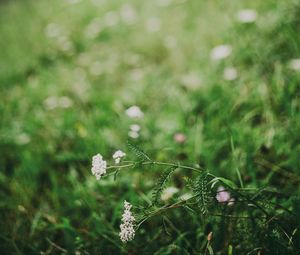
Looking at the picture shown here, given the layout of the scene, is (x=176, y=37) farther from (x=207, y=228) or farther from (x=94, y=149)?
(x=207, y=228)

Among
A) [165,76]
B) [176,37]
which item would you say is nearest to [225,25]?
[176,37]

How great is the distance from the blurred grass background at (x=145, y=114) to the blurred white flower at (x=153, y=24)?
0.08 ft

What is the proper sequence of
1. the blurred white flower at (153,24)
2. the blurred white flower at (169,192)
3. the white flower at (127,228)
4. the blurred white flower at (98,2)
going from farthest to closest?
the blurred white flower at (98,2), the blurred white flower at (153,24), the blurred white flower at (169,192), the white flower at (127,228)

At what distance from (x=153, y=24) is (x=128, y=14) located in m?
0.52

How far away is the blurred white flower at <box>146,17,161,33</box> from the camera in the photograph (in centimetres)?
329

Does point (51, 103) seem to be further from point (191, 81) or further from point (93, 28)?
point (93, 28)

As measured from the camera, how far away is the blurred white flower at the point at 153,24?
3.29m

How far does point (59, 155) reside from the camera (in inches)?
82.6

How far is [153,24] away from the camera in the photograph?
3.36m

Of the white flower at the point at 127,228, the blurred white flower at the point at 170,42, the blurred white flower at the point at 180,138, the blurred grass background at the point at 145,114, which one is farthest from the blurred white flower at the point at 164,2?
the white flower at the point at 127,228

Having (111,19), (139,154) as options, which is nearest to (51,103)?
(111,19)

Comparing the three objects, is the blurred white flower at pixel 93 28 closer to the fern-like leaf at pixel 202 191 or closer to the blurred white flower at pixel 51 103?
the blurred white flower at pixel 51 103

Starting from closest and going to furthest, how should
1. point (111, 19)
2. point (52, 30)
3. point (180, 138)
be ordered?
point (180, 138), point (111, 19), point (52, 30)

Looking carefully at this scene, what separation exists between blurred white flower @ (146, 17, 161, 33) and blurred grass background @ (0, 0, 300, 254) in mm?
25
